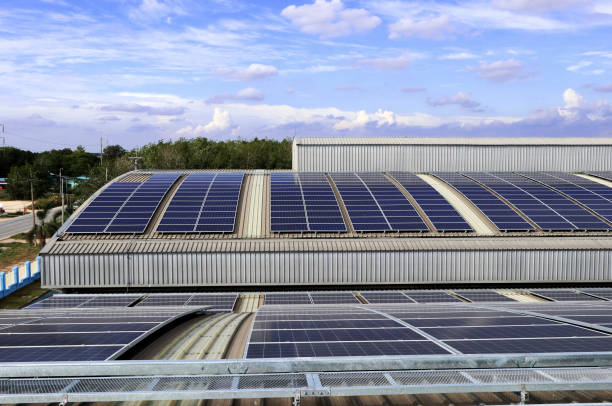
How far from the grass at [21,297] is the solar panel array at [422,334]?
26.7 metres

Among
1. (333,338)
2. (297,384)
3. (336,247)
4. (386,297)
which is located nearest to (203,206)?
(336,247)

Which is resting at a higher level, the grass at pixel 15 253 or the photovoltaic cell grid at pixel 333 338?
the photovoltaic cell grid at pixel 333 338

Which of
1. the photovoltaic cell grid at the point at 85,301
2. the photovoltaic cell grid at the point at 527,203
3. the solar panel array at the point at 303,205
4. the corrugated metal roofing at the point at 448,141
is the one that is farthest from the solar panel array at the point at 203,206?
the photovoltaic cell grid at the point at 527,203

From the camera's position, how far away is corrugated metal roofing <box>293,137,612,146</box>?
39.8 meters

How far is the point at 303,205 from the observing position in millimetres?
30047

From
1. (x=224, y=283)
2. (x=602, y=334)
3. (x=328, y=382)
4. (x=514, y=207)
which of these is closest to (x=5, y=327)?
(x=328, y=382)

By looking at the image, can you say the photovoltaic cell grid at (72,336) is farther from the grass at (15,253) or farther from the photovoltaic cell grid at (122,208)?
the grass at (15,253)

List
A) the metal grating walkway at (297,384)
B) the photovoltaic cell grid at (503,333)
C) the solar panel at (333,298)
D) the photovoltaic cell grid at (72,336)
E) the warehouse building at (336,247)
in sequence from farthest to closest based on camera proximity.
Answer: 1. the warehouse building at (336,247)
2. the solar panel at (333,298)
3. the photovoltaic cell grid at (503,333)
4. the photovoltaic cell grid at (72,336)
5. the metal grating walkway at (297,384)

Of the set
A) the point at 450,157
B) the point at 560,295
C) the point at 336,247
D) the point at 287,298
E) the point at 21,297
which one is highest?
the point at 450,157

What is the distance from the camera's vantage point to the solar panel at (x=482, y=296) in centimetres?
2247

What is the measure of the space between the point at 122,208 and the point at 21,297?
42.3 feet

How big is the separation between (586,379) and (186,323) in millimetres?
12501

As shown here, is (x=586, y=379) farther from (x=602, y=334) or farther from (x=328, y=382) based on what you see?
(x=328, y=382)

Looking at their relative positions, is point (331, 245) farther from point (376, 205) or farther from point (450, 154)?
point (450, 154)
